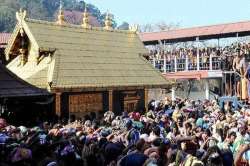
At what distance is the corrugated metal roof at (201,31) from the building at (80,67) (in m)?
8.24

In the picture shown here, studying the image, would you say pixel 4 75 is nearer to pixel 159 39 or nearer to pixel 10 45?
pixel 10 45

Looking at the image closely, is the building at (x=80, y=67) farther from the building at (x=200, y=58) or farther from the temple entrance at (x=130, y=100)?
the building at (x=200, y=58)

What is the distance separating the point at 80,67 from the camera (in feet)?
64.5

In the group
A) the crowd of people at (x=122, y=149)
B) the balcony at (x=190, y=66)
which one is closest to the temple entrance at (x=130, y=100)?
the balcony at (x=190, y=66)

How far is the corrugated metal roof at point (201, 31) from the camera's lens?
29195 millimetres

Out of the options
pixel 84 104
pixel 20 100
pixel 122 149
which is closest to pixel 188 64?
pixel 84 104

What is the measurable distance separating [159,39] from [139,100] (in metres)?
11.3

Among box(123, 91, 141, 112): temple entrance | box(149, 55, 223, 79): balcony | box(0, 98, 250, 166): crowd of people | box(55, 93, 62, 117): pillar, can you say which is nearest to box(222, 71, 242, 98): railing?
box(149, 55, 223, 79): balcony

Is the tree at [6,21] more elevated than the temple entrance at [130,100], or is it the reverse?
the tree at [6,21]

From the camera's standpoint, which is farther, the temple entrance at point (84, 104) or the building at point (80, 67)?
the temple entrance at point (84, 104)

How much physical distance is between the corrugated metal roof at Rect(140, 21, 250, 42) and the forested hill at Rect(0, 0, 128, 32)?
119ft

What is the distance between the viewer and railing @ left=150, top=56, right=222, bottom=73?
28431 mm

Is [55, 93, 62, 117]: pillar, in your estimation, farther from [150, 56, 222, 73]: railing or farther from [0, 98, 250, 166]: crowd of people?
[150, 56, 222, 73]: railing

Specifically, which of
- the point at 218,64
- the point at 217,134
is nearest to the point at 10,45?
the point at 217,134
